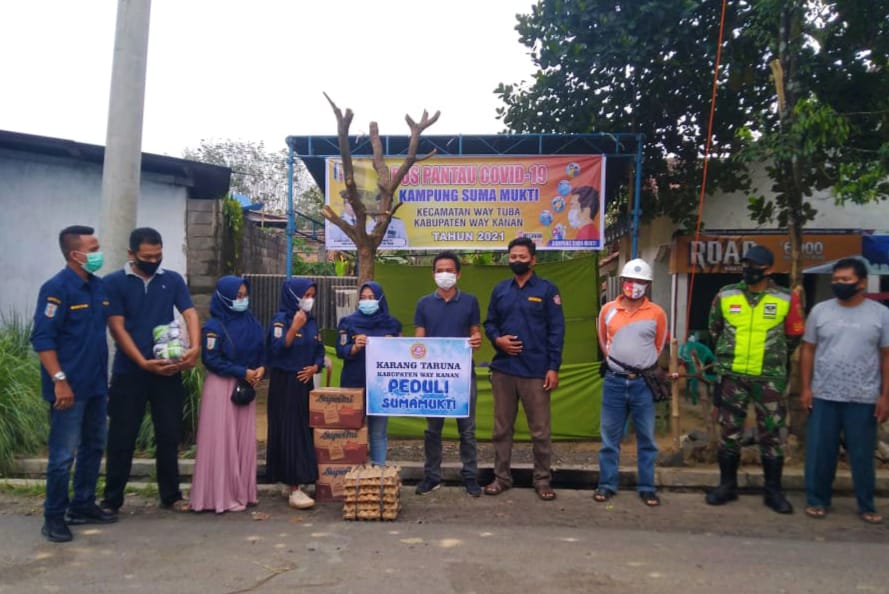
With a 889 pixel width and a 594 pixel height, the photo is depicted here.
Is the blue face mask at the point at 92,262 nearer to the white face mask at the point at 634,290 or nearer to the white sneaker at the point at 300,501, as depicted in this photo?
the white sneaker at the point at 300,501

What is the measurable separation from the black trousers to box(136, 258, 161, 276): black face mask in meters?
0.70

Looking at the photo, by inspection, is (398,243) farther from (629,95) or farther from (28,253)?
(28,253)

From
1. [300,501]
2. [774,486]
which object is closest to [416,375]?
[300,501]

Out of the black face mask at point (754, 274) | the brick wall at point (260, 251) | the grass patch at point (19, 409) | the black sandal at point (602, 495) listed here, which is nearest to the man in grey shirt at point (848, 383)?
the black face mask at point (754, 274)

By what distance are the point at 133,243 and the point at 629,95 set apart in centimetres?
701

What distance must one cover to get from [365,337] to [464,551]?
1.87 m

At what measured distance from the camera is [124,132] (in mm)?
6348

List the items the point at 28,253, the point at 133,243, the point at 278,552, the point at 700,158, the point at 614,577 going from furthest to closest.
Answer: the point at 700,158 < the point at 28,253 < the point at 133,243 < the point at 278,552 < the point at 614,577

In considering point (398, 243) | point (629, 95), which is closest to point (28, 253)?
point (398, 243)

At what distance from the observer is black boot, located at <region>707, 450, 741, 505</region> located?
548 centimetres

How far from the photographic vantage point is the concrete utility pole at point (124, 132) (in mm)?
6273

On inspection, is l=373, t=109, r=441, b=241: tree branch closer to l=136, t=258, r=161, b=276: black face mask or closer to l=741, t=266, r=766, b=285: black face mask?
l=136, t=258, r=161, b=276: black face mask

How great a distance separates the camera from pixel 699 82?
9547 mm

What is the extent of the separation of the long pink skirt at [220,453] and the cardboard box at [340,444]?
0.56 metres
